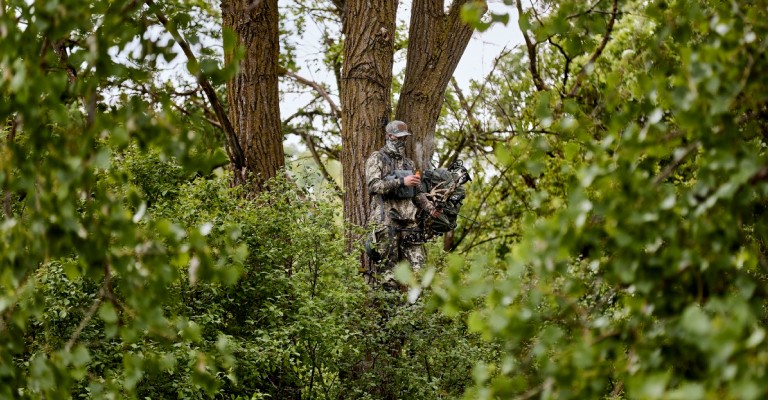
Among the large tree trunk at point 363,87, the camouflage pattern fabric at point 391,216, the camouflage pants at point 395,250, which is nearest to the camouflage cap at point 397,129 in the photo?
A: the camouflage pattern fabric at point 391,216

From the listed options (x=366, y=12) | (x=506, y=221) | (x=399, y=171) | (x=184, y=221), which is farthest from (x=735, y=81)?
(x=506, y=221)

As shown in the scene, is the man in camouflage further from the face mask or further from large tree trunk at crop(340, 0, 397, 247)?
large tree trunk at crop(340, 0, 397, 247)

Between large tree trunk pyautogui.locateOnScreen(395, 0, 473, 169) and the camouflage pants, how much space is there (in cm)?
152

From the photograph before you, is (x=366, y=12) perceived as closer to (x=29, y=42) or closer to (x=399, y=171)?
(x=399, y=171)

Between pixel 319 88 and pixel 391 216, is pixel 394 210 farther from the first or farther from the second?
pixel 319 88

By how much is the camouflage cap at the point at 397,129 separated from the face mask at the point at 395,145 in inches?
3.1

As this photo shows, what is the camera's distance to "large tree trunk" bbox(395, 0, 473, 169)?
13242mm

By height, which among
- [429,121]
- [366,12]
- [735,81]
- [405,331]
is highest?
[366,12]

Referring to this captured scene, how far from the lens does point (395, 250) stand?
11859mm

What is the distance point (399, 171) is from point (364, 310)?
2.03 m

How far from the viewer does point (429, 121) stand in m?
13.3

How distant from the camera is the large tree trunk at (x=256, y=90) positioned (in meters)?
13.1

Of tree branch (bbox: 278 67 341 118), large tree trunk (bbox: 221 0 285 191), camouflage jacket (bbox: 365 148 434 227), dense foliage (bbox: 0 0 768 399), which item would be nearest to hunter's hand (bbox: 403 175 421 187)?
camouflage jacket (bbox: 365 148 434 227)

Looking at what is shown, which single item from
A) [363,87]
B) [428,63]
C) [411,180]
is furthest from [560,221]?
[428,63]
